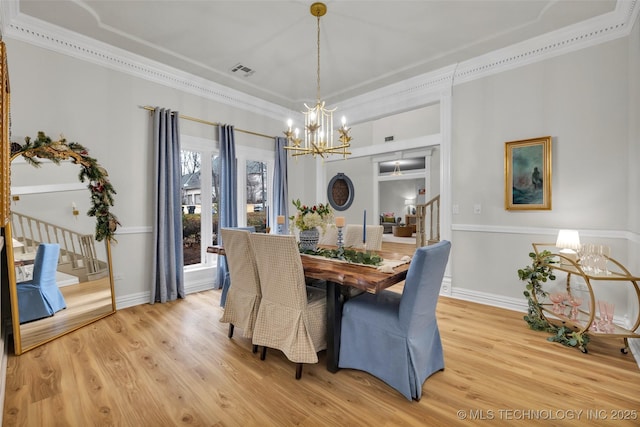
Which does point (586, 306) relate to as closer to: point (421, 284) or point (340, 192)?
point (421, 284)

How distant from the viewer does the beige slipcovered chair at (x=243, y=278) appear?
2.38m

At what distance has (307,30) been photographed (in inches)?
119

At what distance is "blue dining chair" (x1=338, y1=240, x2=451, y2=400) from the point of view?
180 centimetres

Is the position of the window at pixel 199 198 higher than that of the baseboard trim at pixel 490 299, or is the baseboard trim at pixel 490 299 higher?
the window at pixel 199 198

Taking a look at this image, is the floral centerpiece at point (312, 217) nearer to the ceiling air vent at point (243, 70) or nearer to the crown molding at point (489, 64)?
the ceiling air vent at point (243, 70)

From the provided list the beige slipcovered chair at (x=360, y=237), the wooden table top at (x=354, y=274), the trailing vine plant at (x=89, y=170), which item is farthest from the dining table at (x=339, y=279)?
the trailing vine plant at (x=89, y=170)

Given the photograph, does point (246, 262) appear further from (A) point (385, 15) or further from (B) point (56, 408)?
(A) point (385, 15)

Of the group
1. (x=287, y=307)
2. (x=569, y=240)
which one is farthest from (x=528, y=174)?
(x=287, y=307)

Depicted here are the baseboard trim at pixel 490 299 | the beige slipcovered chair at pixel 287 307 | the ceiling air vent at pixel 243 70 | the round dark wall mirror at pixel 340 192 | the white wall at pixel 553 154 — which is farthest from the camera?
the round dark wall mirror at pixel 340 192

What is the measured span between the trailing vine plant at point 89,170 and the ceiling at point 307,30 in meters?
1.16

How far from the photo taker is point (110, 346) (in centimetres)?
253

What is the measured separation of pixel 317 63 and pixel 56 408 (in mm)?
3822

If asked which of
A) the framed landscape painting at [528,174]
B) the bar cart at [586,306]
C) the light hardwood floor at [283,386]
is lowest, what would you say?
the light hardwood floor at [283,386]

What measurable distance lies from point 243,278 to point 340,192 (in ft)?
20.2
